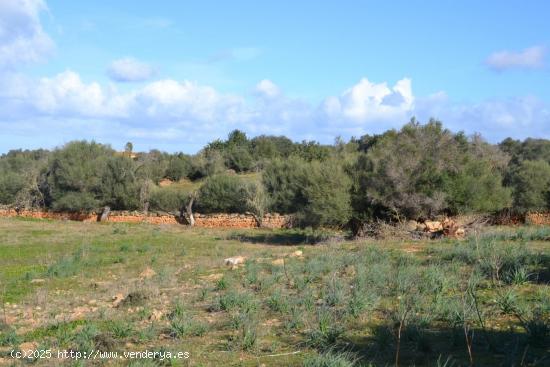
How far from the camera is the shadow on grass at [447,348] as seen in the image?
606cm

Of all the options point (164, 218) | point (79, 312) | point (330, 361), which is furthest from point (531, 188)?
point (330, 361)

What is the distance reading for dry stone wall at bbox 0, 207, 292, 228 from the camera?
37.3 metres

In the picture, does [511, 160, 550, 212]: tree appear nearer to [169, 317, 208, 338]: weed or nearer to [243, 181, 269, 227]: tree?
[243, 181, 269, 227]: tree

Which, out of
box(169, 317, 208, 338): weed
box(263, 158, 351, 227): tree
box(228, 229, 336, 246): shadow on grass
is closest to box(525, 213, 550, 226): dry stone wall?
box(263, 158, 351, 227): tree

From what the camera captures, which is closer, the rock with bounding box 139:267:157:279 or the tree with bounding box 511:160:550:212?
the rock with bounding box 139:267:157:279

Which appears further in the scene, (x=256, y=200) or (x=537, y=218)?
(x=256, y=200)

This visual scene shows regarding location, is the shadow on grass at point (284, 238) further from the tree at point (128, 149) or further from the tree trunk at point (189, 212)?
the tree at point (128, 149)

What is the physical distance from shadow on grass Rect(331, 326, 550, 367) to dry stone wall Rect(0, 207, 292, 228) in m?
29.3

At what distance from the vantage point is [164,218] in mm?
41531

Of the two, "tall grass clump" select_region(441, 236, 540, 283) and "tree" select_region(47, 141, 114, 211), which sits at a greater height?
"tree" select_region(47, 141, 114, 211)

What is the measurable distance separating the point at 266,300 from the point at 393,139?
54.1 feet

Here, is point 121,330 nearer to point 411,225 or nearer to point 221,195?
point 411,225

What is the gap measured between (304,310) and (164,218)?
34.1 m

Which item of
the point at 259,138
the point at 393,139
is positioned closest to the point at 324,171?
the point at 393,139
